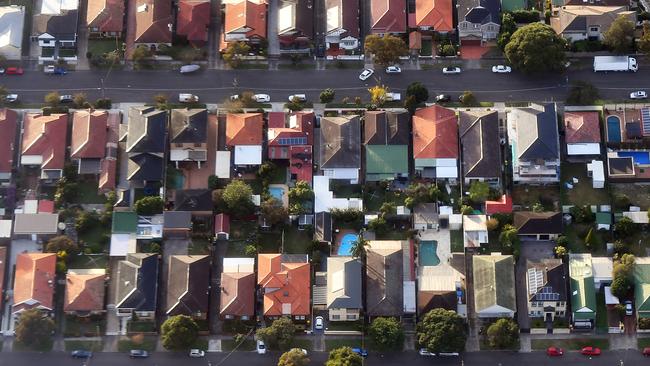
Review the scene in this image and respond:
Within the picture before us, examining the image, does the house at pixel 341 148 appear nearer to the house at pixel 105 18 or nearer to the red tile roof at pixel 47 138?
the house at pixel 105 18

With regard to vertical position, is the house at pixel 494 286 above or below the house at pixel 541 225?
below

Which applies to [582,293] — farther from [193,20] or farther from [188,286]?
[193,20]

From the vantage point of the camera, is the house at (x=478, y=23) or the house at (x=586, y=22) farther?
the house at (x=478, y=23)

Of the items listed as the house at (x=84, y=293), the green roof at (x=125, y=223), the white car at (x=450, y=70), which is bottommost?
the house at (x=84, y=293)

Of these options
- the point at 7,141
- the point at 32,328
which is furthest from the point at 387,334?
the point at 7,141

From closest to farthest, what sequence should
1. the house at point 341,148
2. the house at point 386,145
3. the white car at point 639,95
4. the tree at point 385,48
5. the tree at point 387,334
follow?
the tree at point 387,334 < the house at point 386,145 < the house at point 341,148 < the white car at point 639,95 < the tree at point 385,48

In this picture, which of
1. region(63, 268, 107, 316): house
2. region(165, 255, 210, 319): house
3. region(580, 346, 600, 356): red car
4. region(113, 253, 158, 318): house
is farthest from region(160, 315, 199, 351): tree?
region(580, 346, 600, 356): red car

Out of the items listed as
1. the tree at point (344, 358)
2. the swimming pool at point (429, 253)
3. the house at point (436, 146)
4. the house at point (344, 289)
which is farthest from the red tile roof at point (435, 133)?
the tree at point (344, 358)
